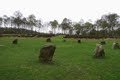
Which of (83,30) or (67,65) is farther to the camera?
(83,30)

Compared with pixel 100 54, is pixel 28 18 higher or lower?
higher

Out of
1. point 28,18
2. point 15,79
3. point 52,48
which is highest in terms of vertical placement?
point 28,18

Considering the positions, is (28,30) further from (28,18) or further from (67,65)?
(67,65)

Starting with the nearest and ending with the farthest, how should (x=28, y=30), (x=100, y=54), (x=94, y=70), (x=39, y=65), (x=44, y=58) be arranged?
(x=94, y=70) → (x=39, y=65) → (x=44, y=58) → (x=100, y=54) → (x=28, y=30)

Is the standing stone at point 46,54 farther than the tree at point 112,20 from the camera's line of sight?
No

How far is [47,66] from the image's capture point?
1786cm

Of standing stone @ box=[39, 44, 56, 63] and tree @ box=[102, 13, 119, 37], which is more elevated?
tree @ box=[102, 13, 119, 37]

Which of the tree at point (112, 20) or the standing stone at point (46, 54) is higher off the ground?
the tree at point (112, 20)

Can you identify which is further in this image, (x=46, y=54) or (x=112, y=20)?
(x=112, y=20)

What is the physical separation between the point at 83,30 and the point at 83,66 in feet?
371

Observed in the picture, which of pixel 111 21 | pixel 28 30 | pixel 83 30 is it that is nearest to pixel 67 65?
pixel 111 21

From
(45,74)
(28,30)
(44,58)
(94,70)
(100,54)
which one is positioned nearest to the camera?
(45,74)

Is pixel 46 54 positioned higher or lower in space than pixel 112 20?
lower

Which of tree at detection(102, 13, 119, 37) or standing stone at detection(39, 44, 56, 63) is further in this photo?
tree at detection(102, 13, 119, 37)
